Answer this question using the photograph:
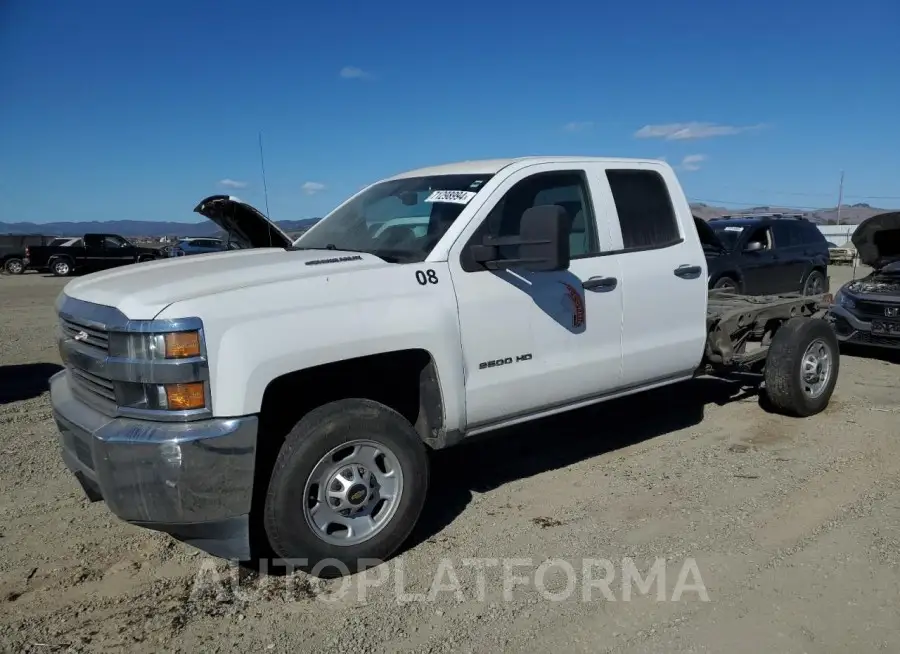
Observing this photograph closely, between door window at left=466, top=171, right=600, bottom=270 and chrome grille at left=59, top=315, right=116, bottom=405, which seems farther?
door window at left=466, top=171, right=600, bottom=270

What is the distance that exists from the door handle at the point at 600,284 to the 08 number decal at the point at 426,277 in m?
1.05

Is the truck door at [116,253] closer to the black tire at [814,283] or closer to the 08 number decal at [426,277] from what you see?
the black tire at [814,283]

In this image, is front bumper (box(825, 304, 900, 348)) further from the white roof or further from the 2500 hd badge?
the 2500 hd badge

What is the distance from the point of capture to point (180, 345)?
2.97m

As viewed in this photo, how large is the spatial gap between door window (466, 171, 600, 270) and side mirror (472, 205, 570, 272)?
1.18 ft

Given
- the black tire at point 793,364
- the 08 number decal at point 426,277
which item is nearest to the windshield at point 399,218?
the 08 number decal at point 426,277

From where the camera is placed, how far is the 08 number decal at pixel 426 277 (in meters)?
3.65

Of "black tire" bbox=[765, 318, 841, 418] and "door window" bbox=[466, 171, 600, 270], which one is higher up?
"door window" bbox=[466, 171, 600, 270]

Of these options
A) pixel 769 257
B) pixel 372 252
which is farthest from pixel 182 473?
pixel 769 257

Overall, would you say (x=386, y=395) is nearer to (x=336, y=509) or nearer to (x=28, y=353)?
(x=336, y=509)

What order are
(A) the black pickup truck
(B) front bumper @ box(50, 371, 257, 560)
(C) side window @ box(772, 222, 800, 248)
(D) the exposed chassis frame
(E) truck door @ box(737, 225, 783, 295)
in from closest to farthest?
1. (B) front bumper @ box(50, 371, 257, 560)
2. (D) the exposed chassis frame
3. (E) truck door @ box(737, 225, 783, 295)
4. (C) side window @ box(772, 222, 800, 248)
5. (A) the black pickup truck

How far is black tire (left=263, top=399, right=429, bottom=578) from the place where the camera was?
10.6ft

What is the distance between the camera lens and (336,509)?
3434mm

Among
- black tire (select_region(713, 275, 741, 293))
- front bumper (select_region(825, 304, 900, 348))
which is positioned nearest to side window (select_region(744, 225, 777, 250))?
black tire (select_region(713, 275, 741, 293))
